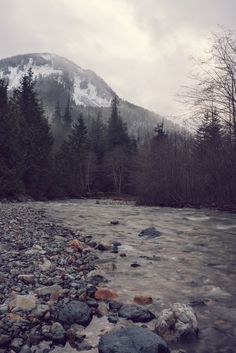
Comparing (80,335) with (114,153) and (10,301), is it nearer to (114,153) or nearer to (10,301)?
(10,301)

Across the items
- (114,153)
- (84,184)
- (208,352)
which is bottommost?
(208,352)

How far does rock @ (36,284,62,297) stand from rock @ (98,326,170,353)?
219 cm

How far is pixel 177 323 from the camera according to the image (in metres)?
5.67

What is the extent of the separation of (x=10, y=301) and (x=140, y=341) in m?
2.53

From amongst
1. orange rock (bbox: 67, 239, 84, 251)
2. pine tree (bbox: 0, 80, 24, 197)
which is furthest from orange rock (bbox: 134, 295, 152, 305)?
pine tree (bbox: 0, 80, 24, 197)

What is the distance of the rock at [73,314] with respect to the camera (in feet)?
19.2

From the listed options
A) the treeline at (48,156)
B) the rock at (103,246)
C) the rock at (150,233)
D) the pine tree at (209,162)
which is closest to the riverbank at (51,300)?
the rock at (103,246)

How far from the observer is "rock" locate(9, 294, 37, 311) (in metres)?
6.10

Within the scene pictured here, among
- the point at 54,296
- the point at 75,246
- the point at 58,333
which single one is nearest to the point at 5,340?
the point at 58,333

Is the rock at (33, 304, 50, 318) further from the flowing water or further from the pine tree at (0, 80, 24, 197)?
the pine tree at (0, 80, 24, 197)

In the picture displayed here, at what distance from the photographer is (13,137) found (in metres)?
35.2

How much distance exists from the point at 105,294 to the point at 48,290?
1.07 metres

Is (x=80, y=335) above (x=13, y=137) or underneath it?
underneath

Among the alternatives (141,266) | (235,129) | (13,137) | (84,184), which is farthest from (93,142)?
(141,266)
